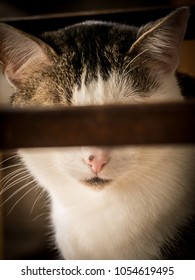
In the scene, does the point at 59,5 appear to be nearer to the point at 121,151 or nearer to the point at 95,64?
the point at 95,64

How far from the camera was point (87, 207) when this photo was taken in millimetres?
911

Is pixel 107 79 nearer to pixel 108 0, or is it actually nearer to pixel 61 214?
pixel 61 214

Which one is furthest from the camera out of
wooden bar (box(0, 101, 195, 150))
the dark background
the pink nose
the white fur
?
the dark background

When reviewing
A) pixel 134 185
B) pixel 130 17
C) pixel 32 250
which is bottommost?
pixel 32 250

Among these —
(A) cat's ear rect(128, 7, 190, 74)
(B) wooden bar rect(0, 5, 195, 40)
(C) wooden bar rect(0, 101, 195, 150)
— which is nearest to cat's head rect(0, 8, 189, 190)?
(A) cat's ear rect(128, 7, 190, 74)

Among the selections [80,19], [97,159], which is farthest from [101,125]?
[80,19]

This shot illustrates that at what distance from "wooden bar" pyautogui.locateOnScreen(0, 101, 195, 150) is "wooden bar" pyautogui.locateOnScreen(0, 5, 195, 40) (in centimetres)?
62

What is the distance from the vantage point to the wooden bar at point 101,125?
44 cm

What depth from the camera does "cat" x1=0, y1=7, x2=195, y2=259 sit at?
0.81m

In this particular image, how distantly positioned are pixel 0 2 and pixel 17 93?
0.49 metres

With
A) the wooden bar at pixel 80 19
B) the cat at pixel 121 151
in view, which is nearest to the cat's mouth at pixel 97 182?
the cat at pixel 121 151

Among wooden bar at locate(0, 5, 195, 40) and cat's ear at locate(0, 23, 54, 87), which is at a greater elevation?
wooden bar at locate(0, 5, 195, 40)

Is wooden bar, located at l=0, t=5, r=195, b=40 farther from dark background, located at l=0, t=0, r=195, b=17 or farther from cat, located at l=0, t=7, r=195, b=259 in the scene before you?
dark background, located at l=0, t=0, r=195, b=17

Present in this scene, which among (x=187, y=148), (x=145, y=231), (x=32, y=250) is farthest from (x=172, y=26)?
(x=32, y=250)
